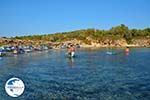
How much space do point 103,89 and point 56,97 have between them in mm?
7253

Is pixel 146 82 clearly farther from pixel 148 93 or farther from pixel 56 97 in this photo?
pixel 56 97

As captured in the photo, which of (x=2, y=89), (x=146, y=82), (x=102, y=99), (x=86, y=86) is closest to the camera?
(x=102, y=99)

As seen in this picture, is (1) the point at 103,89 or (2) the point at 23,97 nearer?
(2) the point at 23,97

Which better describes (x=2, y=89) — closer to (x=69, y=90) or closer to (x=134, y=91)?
(x=69, y=90)

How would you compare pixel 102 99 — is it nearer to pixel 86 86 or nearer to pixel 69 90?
pixel 69 90

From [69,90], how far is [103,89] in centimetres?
400

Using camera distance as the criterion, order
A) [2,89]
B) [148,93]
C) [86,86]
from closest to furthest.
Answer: [148,93], [2,89], [86,86]

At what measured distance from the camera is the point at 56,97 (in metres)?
32.5

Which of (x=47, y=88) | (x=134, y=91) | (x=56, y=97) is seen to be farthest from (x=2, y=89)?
(x=134, y=91)

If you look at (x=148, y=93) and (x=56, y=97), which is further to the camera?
(x=148, y=93)

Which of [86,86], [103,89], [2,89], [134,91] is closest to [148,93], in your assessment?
[134,91]

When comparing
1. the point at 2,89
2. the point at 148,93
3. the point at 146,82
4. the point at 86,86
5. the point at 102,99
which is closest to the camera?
the point at 102,99

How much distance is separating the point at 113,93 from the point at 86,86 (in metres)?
6.09

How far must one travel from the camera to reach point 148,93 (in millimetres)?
34656
